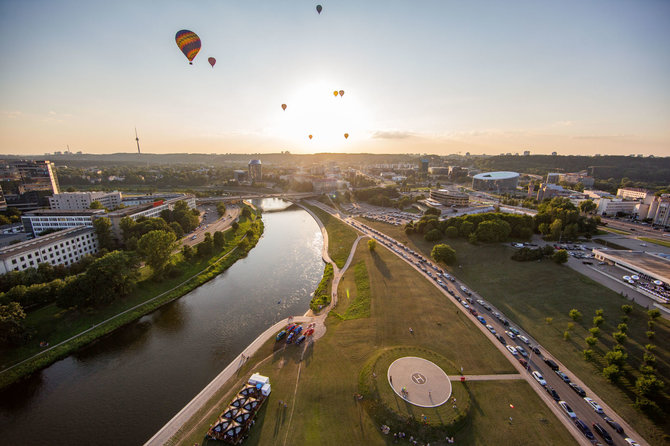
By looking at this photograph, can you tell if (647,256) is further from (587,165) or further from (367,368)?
(587,165)

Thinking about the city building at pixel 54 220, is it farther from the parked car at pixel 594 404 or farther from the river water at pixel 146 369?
the parked car at pixel 594 404

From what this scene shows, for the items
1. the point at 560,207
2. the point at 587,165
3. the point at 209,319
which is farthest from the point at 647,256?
the point at 587,165

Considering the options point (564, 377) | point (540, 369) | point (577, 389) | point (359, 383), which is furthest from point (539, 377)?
point (359, 383)

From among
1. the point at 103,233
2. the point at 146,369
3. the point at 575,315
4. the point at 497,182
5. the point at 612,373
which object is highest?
the point at 497,182

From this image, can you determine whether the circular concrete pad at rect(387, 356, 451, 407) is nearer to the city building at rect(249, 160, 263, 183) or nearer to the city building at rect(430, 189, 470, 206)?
the city building at rect(430, 189, 470, 206)

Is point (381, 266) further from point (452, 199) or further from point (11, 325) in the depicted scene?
point (452, 199)

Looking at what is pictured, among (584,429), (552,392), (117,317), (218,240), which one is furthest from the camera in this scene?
(218,240)
